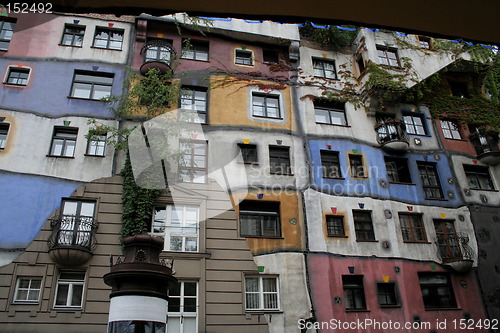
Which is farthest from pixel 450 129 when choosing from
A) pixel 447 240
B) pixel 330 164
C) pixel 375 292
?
pixel 375 292

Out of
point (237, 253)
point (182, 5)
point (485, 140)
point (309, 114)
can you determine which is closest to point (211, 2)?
point (182, 5)

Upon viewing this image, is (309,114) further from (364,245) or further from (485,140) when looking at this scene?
(485,140)

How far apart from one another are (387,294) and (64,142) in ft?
43.7

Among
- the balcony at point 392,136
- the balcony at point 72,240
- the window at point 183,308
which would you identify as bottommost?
the window at point 183,308

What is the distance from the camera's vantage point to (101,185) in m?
14.3

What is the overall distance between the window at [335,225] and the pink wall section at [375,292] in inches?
42.5

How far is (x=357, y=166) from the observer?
689 inches

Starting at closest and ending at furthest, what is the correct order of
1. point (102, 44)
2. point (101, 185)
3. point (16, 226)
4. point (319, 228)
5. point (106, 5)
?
point (106, 5) → point (16, 226) → point (101, 185) → point (319, 228) → point (102, 44)

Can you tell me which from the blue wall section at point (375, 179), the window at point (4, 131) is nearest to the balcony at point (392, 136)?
the blue wall section at point (375, 179)

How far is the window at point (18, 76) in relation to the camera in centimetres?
1577

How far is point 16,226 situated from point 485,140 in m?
20.3

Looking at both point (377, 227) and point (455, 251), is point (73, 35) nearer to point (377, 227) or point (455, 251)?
point (377, 227)

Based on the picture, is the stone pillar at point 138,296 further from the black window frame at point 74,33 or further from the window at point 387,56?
the window at point 387,56

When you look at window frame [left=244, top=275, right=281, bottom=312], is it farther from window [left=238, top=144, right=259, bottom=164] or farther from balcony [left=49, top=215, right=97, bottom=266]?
balcony [left=49, top=215, right=97, bottom=266]
